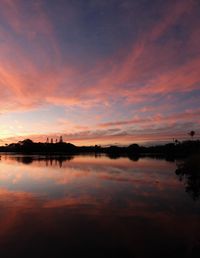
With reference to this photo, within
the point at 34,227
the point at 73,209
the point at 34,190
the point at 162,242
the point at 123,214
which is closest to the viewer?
the point at 162,242

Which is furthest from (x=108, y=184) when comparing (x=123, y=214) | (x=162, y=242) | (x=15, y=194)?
(x=162, y=242)

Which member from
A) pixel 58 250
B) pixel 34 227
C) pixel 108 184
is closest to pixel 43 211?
pixel 34 227

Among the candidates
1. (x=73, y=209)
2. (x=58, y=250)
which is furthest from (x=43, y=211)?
(x=58, y=250)

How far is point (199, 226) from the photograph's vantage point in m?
15.9

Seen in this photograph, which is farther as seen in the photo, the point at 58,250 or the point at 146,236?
the point at 146,236

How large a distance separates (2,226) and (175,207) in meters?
12.8

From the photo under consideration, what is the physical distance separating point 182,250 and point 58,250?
5679mm

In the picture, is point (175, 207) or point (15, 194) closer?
point (175, 207)

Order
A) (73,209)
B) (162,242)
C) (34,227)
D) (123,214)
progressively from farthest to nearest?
(73,209) → (123,214) → (34,227) → (162,242)

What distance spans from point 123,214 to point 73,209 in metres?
3.87

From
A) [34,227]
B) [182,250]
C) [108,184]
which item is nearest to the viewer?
[182,250]

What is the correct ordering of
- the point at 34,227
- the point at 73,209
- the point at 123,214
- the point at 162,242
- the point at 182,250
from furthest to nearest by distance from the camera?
1. the point at 73,209
2. the point at 123,214
3. the point at 34,227
4. the point at 162,242
5. the point at 182,250

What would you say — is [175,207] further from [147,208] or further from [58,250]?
[58,250]

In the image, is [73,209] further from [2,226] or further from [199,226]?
[199,226]
